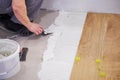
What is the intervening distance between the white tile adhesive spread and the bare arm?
0.39 feet

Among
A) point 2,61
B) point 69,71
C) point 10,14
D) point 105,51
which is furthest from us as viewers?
Answer: point 10,14

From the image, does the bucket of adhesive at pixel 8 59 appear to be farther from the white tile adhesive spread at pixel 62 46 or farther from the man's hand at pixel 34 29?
the man's hand at pixel 34 29

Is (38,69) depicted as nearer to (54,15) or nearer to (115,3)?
(54,15)

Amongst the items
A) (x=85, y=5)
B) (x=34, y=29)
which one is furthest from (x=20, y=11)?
(x=85, y=5)

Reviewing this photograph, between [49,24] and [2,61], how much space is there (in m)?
0.67

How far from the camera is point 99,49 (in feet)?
5.40

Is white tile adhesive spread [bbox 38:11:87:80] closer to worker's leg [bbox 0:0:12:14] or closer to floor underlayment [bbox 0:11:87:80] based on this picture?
floor underlayment [bbox 0:11:87:80]

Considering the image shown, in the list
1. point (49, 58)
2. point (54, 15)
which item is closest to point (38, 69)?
point (49, 58)

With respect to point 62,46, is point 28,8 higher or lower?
higher

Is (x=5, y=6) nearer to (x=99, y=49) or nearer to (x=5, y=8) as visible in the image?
(x=5, y=8)

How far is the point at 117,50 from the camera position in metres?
1.63

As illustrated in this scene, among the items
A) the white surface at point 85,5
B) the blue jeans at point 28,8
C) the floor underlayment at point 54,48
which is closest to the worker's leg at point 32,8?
the blue jeans at point 28,8

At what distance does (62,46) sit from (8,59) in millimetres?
441

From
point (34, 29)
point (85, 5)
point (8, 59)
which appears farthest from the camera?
point (85, 5)
